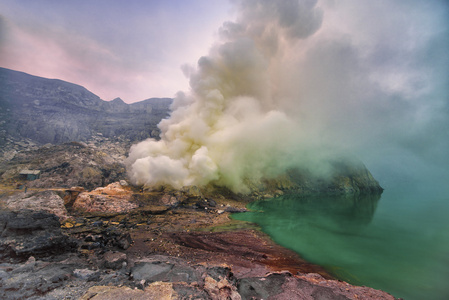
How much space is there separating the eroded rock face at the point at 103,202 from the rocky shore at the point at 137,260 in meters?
0.16

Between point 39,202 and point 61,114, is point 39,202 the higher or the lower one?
the lower one

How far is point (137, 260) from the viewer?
940 centimetres

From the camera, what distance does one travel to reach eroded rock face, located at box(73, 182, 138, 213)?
20531mm

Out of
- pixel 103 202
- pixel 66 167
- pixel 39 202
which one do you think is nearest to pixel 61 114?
pixel 66 167

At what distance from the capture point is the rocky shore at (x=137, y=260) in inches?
251

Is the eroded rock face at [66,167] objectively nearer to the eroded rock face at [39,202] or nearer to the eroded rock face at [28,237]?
the eroded rock face at [39,202]

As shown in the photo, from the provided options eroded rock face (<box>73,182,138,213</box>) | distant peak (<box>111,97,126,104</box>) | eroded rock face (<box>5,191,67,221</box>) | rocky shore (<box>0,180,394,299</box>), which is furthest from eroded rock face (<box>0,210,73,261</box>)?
distant peak (<box>111,97,126,104</box>)

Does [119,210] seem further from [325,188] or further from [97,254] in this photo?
[325,188]

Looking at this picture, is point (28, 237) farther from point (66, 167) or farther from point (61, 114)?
point (61, 114)

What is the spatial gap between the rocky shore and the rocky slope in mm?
50893

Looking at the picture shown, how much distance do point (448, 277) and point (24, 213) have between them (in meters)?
31.3

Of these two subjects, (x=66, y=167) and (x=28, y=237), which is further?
(x=66, y=167)

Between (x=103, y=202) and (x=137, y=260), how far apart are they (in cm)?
1639

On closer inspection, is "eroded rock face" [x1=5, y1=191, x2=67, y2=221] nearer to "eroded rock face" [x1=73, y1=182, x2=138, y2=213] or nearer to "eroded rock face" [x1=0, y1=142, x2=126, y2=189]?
"eroded rock face" [x1=73, y1=182, x2=138, y2=213]
